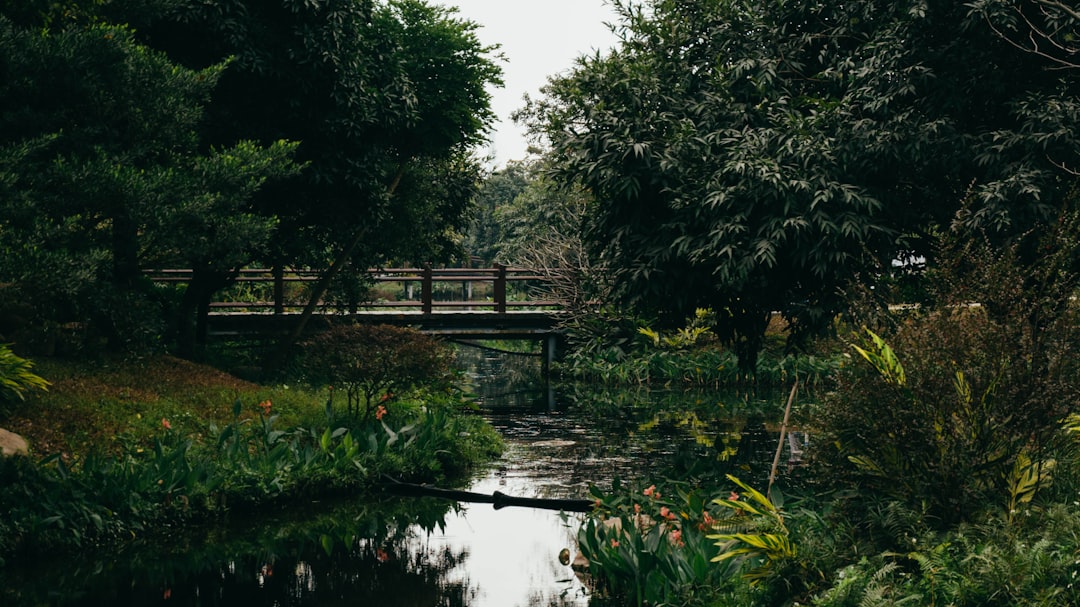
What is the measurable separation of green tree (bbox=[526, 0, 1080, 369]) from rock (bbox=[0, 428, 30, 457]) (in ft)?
17.9

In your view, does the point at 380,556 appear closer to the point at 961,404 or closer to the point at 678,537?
the point at 678,537

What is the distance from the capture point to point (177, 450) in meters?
8.63

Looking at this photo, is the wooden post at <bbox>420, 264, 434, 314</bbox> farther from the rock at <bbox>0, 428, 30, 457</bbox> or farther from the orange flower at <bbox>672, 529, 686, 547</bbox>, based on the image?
the orange flower at <bbox>672, 529, 686, 547</bbox>

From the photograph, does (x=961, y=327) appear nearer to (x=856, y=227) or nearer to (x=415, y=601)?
(x=856, y=227)

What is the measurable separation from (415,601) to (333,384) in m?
5.77

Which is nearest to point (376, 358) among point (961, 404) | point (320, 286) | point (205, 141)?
point (205, 141)

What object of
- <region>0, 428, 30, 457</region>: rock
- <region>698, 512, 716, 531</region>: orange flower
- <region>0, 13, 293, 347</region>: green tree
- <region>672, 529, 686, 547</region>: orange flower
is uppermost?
<region>0, 13, 293, 347</region>: green tree

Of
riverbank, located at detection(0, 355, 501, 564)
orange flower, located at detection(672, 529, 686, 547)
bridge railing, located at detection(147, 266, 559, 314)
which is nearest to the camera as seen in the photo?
orange flower, located at detection(672, 529, 686, 547)

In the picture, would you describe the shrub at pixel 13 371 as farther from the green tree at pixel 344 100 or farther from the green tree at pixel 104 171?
the green tree at pixel 344 100

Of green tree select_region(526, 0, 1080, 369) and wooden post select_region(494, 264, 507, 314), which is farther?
wooden post select_region(494, 264, 507, 314)

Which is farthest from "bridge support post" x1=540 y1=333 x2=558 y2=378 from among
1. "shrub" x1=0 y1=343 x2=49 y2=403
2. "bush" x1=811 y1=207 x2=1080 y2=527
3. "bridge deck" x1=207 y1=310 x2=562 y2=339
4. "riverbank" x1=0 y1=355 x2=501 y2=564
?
"bush" x1=811 y1=207 x2=1080 y2=527

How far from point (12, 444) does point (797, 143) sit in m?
7.27

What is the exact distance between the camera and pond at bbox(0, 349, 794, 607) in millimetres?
6645

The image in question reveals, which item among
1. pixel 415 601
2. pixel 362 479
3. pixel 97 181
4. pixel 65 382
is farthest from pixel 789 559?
pixel 65 382
